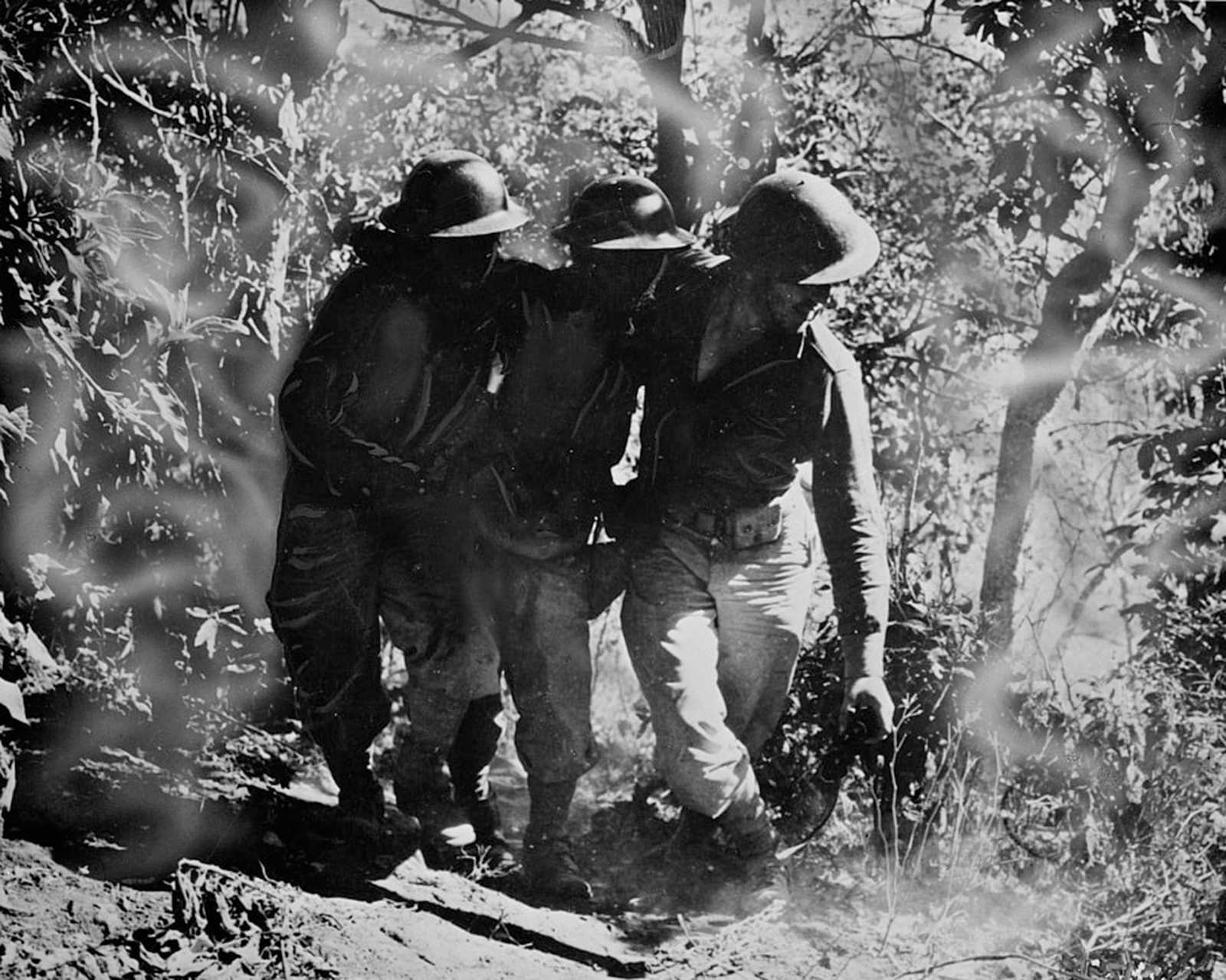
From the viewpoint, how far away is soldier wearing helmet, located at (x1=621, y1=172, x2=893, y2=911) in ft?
12.2

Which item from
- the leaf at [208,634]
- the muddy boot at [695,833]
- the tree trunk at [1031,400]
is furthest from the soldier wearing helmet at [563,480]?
the tree trunk at [1031,400]

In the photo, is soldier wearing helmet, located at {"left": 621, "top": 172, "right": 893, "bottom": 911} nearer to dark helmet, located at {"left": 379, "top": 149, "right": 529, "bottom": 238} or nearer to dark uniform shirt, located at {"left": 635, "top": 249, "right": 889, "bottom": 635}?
dark uniform shirt, located at {"left": 635, "top": 249, "right": 889, "bottom": 635}

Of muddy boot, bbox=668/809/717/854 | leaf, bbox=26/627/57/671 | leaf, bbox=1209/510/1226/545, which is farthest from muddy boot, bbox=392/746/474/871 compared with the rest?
leaf, bbox=1209/510/1226/545

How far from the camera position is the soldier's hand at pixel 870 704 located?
3.71 metres

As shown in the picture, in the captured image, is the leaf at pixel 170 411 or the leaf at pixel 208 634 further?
the leaf at pixel 208 634

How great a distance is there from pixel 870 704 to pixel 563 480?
3.74 ft

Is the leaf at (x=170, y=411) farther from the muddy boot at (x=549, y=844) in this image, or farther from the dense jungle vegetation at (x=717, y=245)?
the muddy boot at (x=549, y=844)

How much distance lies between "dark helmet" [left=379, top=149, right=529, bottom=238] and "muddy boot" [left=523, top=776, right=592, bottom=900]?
5.60ft

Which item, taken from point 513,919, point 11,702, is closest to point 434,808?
point 513,919

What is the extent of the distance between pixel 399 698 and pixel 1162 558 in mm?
3260

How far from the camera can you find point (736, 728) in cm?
400

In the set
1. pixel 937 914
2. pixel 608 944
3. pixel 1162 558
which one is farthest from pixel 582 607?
pixel 1162 558

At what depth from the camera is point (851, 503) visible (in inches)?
148

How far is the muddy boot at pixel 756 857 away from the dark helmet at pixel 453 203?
192 cm
